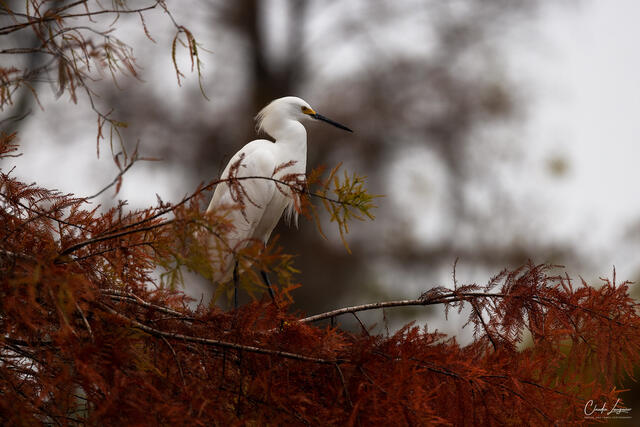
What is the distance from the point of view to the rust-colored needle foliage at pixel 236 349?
1212mm

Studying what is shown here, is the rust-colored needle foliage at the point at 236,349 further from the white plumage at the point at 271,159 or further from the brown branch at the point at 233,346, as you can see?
the white plumage at the point at 271,159

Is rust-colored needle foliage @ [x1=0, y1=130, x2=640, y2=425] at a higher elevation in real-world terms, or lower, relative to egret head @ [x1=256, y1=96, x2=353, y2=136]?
lower

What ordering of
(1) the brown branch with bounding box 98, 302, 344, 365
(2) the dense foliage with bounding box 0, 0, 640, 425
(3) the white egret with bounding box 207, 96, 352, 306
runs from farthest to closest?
(3) the white egret with bounding box 207, 96, 352, 306 → (1) the brown branch with bounding box 98, 302, 344, 365 → (2) the dense foliage with bounding box 0, 0, 640, 425

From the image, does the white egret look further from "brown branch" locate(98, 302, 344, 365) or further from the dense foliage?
"brown branch" locate(98, 302, 344, 365)

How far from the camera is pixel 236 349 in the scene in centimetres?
145

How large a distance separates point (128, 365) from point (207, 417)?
188 mm

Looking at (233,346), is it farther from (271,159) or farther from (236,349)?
(271,159)

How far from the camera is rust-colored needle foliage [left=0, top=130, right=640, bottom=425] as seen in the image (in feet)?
3.98

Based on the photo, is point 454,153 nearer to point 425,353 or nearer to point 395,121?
point 395,121

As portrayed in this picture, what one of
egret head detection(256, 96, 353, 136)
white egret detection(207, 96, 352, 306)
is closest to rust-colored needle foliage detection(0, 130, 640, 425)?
white egret detection(207, 96, 352, 306)

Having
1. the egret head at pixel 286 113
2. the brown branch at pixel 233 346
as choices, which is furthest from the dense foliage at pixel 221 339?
the egret head at pixel 286 113

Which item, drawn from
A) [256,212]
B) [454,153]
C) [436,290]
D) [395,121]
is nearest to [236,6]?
[395,121]

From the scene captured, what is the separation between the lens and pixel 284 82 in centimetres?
753

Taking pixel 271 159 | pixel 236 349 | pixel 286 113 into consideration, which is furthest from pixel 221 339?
pixel 286 113
